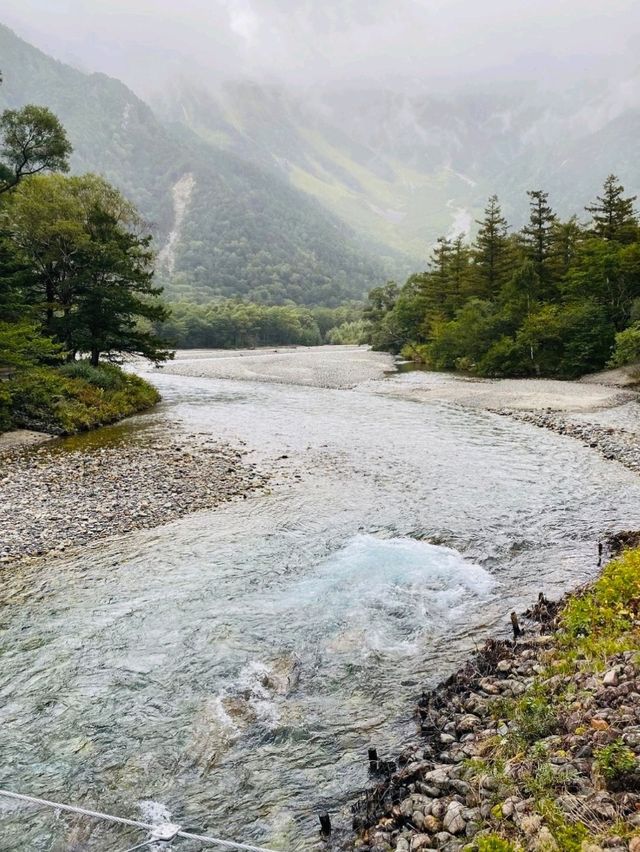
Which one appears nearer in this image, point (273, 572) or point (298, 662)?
point (298, 662)

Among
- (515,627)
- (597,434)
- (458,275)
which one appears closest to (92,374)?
(597,434)

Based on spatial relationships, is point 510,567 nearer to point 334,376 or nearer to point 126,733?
point 126,733

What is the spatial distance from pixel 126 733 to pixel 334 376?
47179mm

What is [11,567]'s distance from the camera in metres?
10.3

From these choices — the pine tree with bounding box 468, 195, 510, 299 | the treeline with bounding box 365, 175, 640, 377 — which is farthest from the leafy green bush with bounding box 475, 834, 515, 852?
the pine tree with bounding box 468, 195, 510, 299

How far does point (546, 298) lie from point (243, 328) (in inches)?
3760

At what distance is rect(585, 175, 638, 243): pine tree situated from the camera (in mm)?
49031

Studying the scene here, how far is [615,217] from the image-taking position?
51.1 m

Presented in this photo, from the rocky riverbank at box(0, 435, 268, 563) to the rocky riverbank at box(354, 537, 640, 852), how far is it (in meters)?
8.92

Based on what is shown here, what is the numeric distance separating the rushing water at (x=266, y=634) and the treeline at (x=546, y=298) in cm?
2960

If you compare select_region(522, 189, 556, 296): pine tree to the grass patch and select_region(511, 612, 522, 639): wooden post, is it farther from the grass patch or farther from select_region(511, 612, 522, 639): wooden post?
select_region(511, 612, 522, 639): wooden post

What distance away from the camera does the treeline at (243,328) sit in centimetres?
12975

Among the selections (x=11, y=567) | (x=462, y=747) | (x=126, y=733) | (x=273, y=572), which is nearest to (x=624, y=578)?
(x=462, y=747)

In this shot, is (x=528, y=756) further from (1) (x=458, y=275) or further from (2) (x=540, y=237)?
(1) (x=458, y=275)
